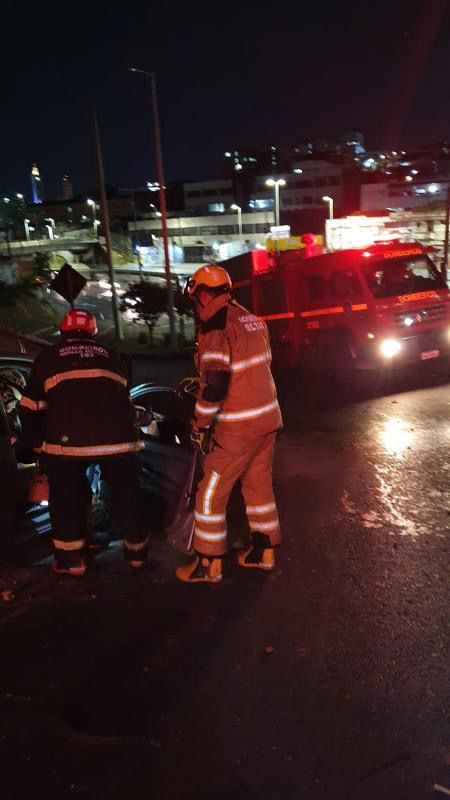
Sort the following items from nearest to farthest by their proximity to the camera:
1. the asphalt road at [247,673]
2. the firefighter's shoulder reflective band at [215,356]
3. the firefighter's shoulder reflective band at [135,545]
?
1. the asphalt road at [247,673]
2. the firefighter's shoulder reflective band at [215,356]
3. the firefighter's shoulder reflective band at [135,545]

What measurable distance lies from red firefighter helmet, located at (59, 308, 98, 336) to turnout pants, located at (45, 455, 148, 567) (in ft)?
2.59

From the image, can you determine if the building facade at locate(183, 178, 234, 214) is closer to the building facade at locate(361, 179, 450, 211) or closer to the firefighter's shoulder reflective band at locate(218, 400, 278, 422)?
the building facade at locate(361, 179, 450, 211)

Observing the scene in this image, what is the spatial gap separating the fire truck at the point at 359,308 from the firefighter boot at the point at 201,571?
6.38 metres

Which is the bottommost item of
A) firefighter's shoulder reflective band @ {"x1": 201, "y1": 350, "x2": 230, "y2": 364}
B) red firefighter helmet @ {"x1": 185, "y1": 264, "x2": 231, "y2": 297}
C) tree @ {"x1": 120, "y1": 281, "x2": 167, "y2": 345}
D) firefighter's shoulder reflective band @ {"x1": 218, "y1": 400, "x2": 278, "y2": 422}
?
tree @ {"x1": 120, "y1": 281, "x2": 167, "y2": 345}

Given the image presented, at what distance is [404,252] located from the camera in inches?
394

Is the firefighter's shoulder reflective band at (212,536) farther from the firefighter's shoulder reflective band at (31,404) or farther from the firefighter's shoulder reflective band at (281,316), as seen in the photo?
the firefighter's shoulder reflective band at (281,316)

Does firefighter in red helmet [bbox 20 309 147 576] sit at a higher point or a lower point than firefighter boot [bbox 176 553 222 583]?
higher

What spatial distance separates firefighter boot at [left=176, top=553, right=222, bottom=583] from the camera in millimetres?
3807

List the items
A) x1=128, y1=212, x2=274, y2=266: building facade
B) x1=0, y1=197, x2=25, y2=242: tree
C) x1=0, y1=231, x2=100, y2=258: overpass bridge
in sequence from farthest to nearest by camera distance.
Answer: x1=0, y1=197, x2=25, y2=242: tree → x1=0, y1=231, x2=100, y2=258: overpass bridge → x1=128, y1=212, x2=274, y2=266: building facade

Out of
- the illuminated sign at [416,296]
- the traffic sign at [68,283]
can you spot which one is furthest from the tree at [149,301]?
the illuminated sign at [416,296]

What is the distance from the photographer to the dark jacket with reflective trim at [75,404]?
356 centimetres

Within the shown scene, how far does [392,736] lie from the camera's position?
255 centimetres

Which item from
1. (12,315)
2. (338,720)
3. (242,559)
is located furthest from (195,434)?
(12,315)

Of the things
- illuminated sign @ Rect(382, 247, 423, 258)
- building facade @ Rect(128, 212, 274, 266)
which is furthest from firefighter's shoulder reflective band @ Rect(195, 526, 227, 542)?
building facade @ Rect(128, 212, 274, 266)
